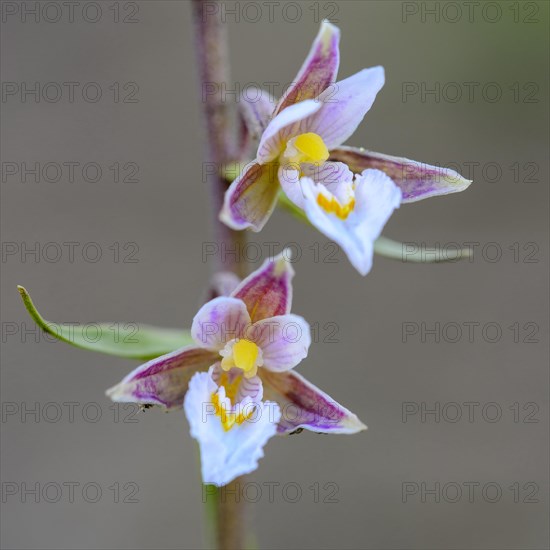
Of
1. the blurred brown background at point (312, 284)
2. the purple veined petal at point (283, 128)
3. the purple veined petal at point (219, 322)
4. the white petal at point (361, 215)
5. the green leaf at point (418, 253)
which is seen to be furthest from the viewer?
the blurred brown background at point (312, 284)

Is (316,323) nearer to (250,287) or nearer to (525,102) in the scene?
(525,102)

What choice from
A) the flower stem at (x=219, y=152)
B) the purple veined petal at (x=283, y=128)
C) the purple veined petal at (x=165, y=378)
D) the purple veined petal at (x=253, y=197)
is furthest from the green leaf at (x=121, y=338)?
the purple veined petal at (x=283, y=128)

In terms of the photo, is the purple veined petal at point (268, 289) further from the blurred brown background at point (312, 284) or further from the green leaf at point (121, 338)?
the blurred brown background at point (312, 284)

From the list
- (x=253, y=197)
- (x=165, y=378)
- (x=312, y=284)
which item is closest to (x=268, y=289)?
(x=253, y=197)

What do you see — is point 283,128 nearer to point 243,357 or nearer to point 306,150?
point 306,150

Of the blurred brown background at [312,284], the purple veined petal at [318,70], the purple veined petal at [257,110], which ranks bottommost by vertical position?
the blurred brown background at [312,284]

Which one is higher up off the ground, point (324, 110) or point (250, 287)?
point (324, 110)

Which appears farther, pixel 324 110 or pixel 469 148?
pixel 469 148

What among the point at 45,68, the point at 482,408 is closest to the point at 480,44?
the point at 482,408
